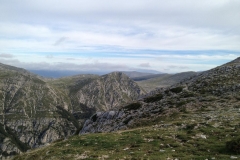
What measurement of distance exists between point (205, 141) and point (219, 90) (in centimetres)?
3465

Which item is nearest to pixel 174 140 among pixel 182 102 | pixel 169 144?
pixel 169 144

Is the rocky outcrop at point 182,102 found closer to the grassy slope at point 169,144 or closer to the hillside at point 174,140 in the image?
the hillside at point 174,140

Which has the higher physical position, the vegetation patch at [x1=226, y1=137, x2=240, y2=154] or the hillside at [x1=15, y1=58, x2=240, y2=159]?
the vegetation patch at [x1=226, y1=137, x2=240, y2=154]

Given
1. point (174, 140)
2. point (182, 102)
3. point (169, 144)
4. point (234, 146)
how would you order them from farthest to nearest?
point (182, 102) < point (174, 140) < point (169, 144) < point (234, 146)

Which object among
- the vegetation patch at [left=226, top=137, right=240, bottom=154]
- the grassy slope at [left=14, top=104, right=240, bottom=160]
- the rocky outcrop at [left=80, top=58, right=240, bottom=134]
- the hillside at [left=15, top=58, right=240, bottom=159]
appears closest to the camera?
the vegetation patch at [left=226, top=137, right=240, bottom=154]

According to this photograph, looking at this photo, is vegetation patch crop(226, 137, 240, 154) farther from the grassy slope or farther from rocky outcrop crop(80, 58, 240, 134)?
rocky outcrop crop(80, 58, 240, 134)

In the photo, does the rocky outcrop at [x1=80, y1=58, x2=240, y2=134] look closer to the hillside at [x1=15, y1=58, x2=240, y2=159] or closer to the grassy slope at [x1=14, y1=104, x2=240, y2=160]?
the hillside at [x1=15, y1=58, x2=240, y2=159]

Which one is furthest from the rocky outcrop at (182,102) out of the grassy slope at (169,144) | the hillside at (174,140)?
the grassy slope at (169,144)

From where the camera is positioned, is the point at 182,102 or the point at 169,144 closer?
the point at 169,144

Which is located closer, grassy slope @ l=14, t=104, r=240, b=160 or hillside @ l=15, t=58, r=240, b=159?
grassy slope @ l=14, t=104, r=240, b=160

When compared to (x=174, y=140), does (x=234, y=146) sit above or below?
above

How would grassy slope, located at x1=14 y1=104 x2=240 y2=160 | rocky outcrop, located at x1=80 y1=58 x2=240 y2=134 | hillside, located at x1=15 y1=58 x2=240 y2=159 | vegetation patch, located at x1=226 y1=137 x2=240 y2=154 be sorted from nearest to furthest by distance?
1. vegetation patch, located at x1=226 y1=137 x2=240 y2=154
2. grassy slope, located at x1=14 y1=104 x2=240 y2=160
3. hillside, located at x1=15 y1=58 x2=240 y2=159
4. rocky outcrop, located at x1=80 y1=58 x2=240 y2=134

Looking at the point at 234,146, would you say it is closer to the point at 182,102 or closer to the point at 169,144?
the point at 169,144

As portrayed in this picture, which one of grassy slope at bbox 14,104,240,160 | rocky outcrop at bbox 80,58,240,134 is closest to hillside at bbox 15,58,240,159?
grassy slope at bbox 14,104,240,160
